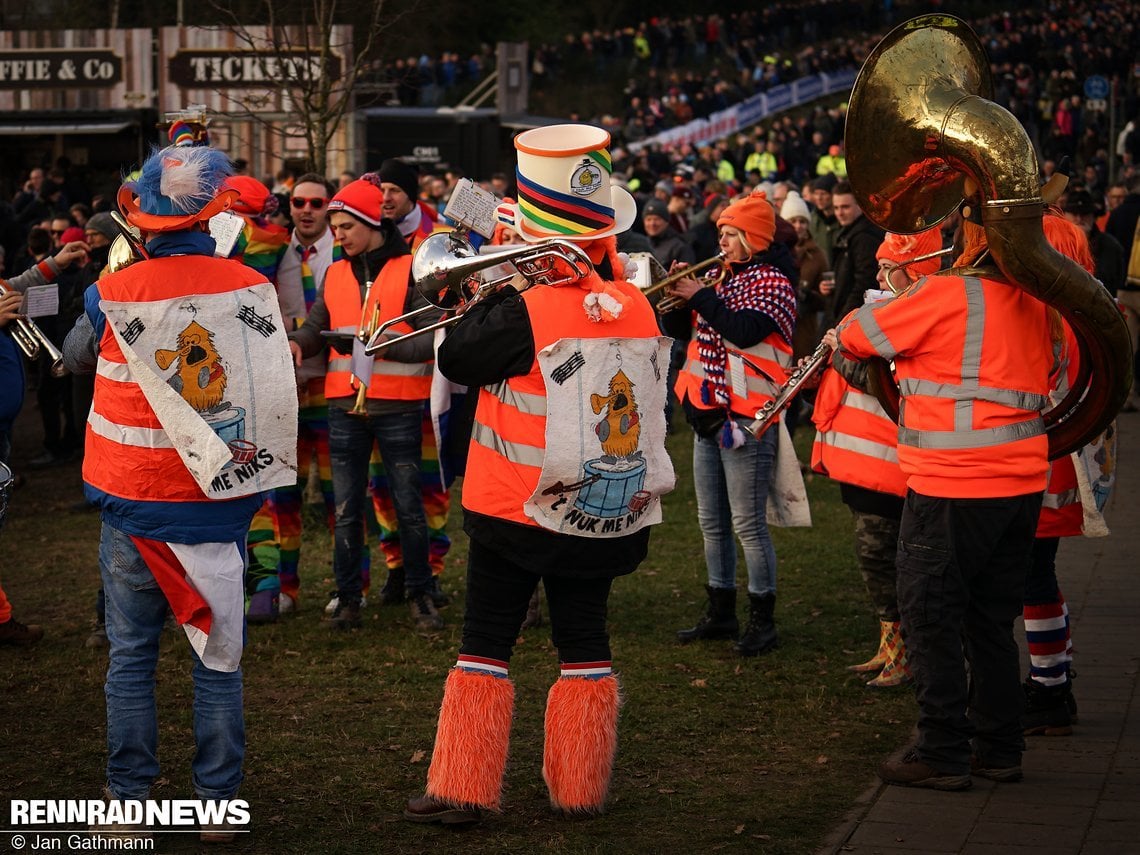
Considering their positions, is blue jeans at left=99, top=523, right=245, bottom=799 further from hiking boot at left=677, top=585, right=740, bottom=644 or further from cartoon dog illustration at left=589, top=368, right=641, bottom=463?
hiking boot at left=677, top=585, right=740, bottom=644

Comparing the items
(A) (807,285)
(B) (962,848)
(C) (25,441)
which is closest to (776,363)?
(B) (962,848)

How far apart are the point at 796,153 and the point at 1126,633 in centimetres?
2631

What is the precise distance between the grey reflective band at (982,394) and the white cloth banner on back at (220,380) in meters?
2.02

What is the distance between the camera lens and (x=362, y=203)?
729 cm

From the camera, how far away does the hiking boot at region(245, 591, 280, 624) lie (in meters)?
7.69

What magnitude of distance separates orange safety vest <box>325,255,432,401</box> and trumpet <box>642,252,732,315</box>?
1181 mm

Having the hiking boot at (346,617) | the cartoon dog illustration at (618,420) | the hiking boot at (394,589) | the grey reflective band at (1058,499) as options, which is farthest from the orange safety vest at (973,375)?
the hiking boot at (394,589)

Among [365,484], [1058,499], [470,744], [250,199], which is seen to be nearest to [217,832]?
[470,744]

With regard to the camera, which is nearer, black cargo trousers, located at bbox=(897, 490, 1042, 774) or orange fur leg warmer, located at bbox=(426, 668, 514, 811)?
orange fur leg warmer, located at bbox=(426, 668, 514, 811)

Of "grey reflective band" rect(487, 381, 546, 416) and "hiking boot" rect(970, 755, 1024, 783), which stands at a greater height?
"grey reflective band" rect(487, 381, 546, 416)

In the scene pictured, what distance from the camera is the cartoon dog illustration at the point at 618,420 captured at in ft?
15.6

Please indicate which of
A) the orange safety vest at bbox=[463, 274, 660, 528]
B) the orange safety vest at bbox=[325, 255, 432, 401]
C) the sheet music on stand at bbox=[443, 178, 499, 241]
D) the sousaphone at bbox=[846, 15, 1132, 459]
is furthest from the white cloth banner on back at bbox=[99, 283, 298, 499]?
the orange safety vest at bbox=[325, 255, 432, 401]

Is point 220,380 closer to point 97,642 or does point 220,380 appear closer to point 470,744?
point 470,744

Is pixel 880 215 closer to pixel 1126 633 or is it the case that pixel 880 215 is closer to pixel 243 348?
pixel 243 348
